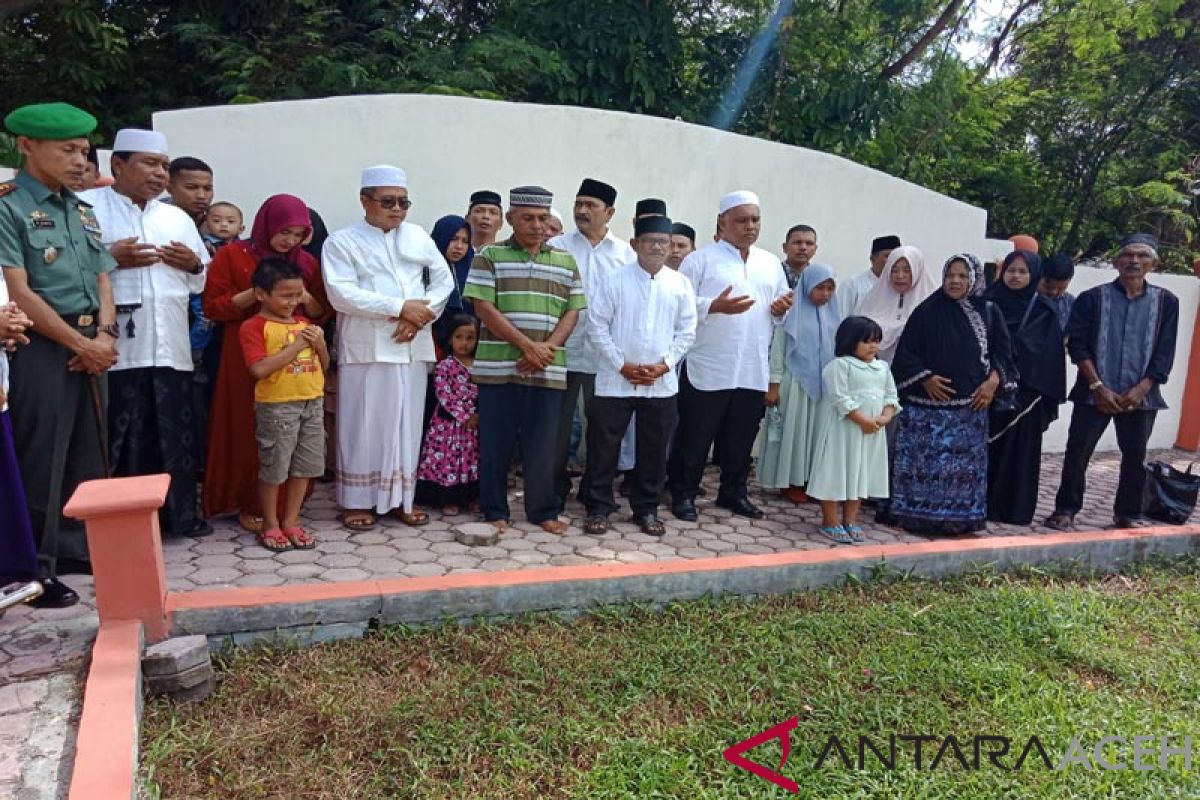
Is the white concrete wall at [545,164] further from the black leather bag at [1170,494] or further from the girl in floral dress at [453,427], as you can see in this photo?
the black leather bag at [1170,494]

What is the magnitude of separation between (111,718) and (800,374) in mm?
3998

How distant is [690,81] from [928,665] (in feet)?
24.9

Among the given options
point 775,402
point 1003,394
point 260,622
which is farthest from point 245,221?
point 1003,394

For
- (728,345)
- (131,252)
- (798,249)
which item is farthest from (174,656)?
(798,249)

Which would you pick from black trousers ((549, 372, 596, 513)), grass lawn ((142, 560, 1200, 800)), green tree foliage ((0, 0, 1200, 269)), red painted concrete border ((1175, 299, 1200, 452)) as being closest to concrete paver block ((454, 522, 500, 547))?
black trousers ((549, 372, 596, 513))

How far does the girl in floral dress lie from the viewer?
456 cm

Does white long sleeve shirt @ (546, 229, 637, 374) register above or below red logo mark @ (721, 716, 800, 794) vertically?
above

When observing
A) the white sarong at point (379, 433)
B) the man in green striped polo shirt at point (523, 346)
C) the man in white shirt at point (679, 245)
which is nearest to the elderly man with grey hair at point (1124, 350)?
the man in white shirt at point (679, 245)

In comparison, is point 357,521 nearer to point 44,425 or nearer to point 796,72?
point 44,425

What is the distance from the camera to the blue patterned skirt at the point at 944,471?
15.9 ft

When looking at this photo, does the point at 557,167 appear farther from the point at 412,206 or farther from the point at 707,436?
the point at 707,436

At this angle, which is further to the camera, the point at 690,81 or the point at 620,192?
the point at 690,81

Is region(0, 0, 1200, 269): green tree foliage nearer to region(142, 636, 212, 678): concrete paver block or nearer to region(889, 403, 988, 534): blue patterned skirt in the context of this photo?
region(889, 403, 988, 534): blue patterned skirt

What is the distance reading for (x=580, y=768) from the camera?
8.34 feet
